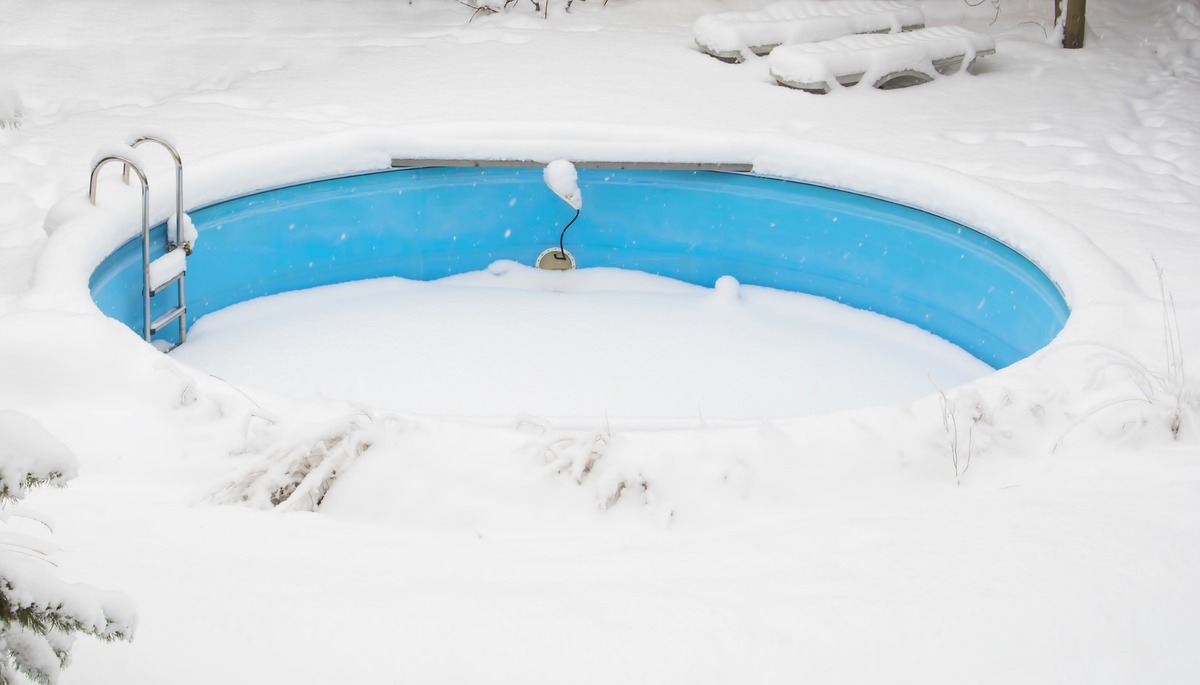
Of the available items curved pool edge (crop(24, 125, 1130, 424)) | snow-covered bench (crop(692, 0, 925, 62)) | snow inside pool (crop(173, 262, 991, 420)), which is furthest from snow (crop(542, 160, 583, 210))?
snow-covered bench (crop(692, 0, 925, 62))

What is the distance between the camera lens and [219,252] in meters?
4.14

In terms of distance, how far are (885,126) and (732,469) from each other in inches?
121

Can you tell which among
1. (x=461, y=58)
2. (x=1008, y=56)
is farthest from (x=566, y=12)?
(x=1008, y=56)

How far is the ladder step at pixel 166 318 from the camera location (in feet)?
11.5

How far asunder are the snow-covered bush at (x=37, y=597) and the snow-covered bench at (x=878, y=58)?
4.65 metres

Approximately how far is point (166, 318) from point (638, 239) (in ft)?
6.56

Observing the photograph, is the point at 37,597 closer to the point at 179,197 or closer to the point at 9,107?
the point at 9,107

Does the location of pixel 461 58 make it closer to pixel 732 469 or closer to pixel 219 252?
pixel 219 252

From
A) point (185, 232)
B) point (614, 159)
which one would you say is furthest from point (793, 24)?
point (185, 232)

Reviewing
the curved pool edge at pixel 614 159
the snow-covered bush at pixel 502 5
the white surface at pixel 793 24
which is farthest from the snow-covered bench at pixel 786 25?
the curved pool edge at pixel 614 159

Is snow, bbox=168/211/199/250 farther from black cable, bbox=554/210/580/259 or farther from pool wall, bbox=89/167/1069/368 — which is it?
black cable, bbox=554/210/580/259

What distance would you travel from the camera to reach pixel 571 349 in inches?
158

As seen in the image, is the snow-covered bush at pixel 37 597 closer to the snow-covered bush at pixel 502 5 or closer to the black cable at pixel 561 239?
the black cable at pixel 561 239

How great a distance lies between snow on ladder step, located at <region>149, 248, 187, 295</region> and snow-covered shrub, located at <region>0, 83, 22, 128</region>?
2.31m
